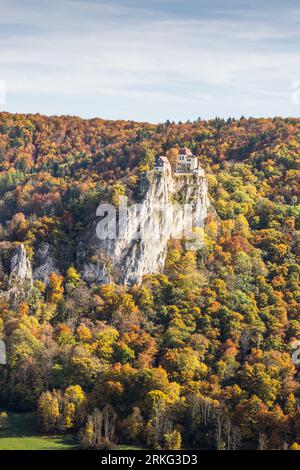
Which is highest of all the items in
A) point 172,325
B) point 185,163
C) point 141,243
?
point 185,163

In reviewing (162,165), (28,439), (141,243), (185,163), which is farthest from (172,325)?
(185,163)

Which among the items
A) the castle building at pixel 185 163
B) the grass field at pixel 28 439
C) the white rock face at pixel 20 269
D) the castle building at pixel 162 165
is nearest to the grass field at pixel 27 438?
the grass field at pixel 28 439

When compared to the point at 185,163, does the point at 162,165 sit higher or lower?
lower

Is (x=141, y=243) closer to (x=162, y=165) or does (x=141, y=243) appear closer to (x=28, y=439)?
(x=162, y=165)

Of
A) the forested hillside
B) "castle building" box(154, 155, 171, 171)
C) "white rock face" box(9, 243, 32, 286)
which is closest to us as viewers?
the forested hillside

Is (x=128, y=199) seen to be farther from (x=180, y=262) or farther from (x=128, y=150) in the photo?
(x=128, y=150)

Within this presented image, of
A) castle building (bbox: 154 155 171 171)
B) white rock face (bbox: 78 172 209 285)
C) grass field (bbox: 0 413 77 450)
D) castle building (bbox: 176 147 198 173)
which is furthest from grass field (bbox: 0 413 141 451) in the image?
castle building (bbox: 176 147 198 173)

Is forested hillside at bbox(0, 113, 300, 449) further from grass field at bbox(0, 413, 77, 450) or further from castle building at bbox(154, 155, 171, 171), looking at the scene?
castle building at bbox(154, 155, 171, 171)

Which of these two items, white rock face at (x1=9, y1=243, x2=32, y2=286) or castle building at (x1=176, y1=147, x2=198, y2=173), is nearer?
white rock face at (x1=9, y1=243, x2=32, y2=286)
